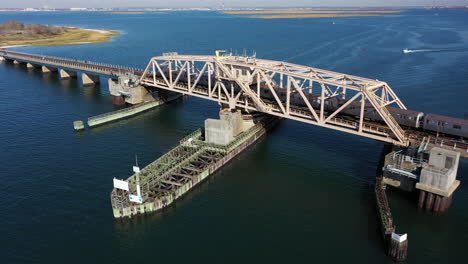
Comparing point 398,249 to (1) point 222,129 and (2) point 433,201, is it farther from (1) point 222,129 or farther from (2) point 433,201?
(1) point 222,129

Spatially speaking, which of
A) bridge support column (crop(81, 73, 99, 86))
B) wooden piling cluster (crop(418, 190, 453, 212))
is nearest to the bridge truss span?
wooden piling cluster (crop(418, 190, 453, 212))

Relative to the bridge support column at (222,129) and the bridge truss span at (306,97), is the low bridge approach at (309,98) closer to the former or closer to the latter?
the bridge truss span at (306,97)

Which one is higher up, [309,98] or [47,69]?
[309,98]

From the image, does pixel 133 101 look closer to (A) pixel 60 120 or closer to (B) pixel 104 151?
(A) pixel 60 120

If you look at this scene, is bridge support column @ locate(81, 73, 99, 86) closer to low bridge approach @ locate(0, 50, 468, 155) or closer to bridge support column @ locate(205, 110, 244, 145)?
low bridge approach @ locate(0, 50, 468, 155)

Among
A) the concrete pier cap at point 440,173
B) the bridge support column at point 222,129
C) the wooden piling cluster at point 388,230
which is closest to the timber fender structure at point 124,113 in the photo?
the bridge support column at point 222,129

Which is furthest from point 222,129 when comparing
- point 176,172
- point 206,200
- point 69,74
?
point 69,74

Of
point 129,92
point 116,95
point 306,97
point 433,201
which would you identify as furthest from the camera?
point 116,95
